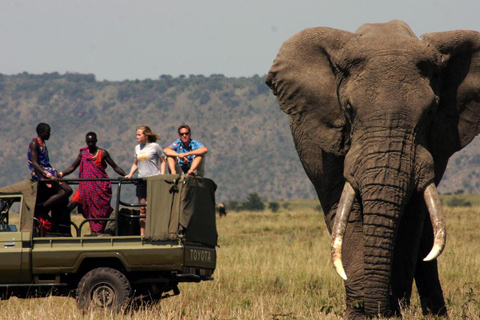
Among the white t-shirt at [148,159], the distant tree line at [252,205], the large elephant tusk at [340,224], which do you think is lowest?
the distant tree line at [252,205]

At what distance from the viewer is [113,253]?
913 cm

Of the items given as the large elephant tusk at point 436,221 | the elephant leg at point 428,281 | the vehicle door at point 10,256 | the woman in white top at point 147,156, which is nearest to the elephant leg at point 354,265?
the large elephant tusk at point 436,221

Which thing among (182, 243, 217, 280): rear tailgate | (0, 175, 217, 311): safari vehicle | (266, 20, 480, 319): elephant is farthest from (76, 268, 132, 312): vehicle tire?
(266, 20, 480, 319): elephant

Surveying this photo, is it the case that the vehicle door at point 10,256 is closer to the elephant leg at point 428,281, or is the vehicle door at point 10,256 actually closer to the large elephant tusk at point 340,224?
the large elephant tusk at point 340,224

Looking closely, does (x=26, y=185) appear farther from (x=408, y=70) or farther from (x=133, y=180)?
(x=408, y=70)

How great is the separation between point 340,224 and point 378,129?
98 centimetres

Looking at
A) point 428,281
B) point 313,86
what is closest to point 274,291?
point 428,281

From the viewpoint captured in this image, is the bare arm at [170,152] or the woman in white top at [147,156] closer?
the bare arm at [170,152]

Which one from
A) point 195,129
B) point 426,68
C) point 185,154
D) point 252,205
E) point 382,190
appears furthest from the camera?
point 195,129

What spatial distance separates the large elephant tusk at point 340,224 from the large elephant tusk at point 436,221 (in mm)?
717

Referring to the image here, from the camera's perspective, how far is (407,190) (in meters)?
7.64

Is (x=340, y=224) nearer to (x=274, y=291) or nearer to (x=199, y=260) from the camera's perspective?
(x=199, y=260)

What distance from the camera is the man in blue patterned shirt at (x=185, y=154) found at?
10227mm

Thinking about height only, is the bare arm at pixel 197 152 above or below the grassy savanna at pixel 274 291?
above
